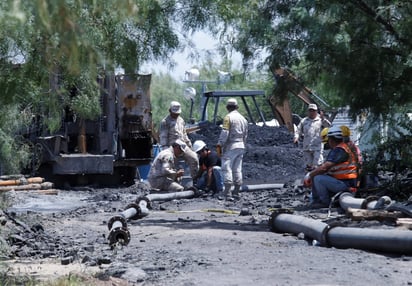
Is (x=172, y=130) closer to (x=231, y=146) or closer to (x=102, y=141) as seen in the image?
(x=231, y=146)

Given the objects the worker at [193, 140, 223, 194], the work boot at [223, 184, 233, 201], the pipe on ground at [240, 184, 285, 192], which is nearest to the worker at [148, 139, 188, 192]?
the worker at [193, 140, 223, 194]

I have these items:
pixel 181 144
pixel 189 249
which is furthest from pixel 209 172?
pixel 189 249

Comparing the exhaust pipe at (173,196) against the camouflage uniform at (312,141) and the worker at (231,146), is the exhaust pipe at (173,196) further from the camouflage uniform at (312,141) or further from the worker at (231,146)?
the camouflage uniform at (312,141)

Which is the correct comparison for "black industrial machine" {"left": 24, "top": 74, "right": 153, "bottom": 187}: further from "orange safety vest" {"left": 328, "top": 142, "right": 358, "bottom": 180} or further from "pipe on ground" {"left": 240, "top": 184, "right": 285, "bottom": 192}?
"orange safety vest" {"left": 328, "top": 142, "right": 358, "bottom": 180}

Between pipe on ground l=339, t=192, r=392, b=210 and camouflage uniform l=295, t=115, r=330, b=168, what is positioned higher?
camouflage uniform l=295, t=115, r=330, b=168

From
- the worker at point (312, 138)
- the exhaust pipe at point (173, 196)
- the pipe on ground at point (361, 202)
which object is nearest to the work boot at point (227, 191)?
the exhaust pipe at point (173, 196)

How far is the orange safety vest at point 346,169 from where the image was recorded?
1559 cm

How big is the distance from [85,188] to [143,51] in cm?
1177

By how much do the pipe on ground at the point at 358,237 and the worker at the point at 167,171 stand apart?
23.3 feet

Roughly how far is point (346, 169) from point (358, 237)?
509 centimetres

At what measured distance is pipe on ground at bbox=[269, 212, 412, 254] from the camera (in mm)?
10164

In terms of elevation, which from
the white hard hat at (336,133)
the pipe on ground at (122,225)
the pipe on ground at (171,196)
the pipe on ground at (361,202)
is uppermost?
the white hard hat at (336,133)

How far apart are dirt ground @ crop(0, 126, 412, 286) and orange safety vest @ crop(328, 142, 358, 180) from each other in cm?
70

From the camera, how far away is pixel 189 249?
11.4 metres
